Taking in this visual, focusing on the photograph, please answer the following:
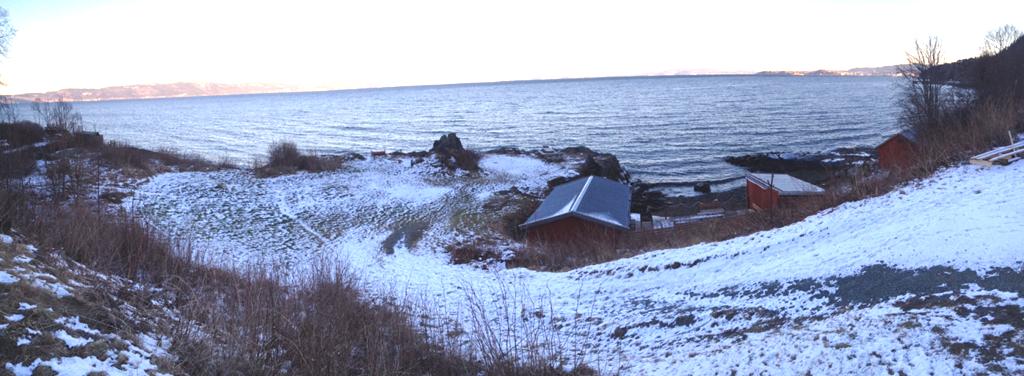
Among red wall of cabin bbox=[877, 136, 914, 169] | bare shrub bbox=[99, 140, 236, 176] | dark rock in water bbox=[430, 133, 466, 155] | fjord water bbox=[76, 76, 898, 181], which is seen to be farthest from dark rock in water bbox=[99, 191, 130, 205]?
red wall of cabin bbox=[877, 136, 914, 169]

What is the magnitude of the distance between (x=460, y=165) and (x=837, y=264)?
35178 millimetres

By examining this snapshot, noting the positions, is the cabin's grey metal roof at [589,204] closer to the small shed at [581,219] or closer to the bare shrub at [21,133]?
the small shed at [581,219]

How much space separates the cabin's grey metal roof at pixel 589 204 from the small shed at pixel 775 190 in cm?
647

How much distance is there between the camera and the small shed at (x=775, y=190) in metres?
25.3

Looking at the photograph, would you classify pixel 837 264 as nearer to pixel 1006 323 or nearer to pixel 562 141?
pixel 1006 323

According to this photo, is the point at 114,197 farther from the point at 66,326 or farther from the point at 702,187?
the point at 702,187

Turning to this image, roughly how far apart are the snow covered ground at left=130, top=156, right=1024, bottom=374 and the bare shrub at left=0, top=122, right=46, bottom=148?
91.8ft

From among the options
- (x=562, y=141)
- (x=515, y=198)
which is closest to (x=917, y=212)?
(x=515, y=198)

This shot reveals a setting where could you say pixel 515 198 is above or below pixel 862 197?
below

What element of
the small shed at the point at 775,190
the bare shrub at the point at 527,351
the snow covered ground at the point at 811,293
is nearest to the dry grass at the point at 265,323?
the bare shrub at the point at 527,351

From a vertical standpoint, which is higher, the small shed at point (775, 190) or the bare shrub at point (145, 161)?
the bare shrub at point (145, 161)

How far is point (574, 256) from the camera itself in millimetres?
18875

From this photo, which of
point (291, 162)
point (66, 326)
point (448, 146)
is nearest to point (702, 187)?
point (448, 146)

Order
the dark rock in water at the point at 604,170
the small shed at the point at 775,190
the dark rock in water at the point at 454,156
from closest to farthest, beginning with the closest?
A: the small shed at the point at 775,190
the dark rock in water at the point at 604,170
the dark rock in water at the point at 454,156
